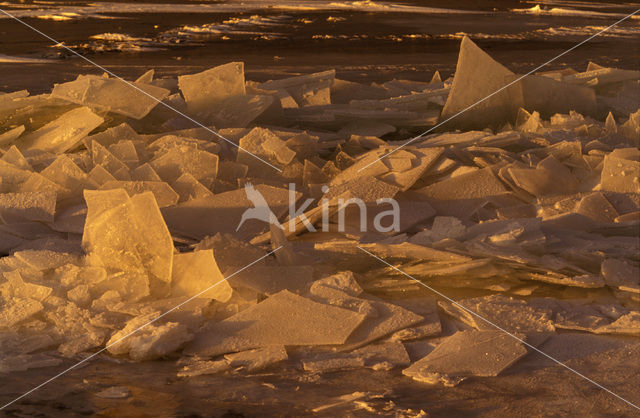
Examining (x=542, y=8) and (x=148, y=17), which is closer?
(x=148, y=17)

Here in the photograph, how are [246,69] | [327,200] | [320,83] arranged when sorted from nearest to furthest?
[327,200]
[320,83]
[246,69]

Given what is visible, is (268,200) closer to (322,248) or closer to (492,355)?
(322,248)

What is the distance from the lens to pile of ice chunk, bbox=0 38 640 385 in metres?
3.40

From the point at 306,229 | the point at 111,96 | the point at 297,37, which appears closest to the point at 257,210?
the point at 306,229

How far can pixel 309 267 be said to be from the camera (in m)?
3.82

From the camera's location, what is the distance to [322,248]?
3.92 m

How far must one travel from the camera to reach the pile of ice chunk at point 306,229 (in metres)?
3.40

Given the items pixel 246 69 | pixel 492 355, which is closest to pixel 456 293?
pixel 492 355

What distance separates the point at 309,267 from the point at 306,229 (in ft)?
1.49

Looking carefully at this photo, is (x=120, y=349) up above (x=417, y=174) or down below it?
below

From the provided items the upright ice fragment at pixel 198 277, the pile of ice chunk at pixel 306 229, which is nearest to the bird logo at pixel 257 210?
the pile of ice chunk at pixel 306 229

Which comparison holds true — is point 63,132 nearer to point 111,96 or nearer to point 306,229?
point 111,96

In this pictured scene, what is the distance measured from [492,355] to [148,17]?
43.9ft

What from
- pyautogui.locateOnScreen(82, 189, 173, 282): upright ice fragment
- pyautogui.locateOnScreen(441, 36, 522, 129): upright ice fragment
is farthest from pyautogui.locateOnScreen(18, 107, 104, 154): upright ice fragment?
pyautogui.locateOnScreen(441, 36, 522, 129): upright ice fragment
